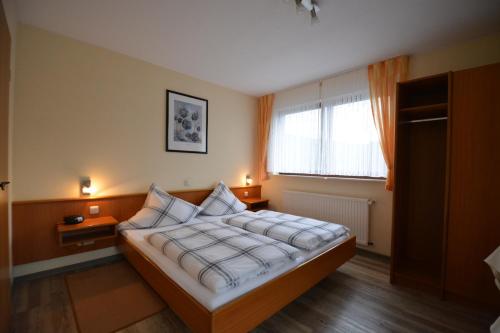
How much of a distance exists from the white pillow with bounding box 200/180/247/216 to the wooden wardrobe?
7.13 ft

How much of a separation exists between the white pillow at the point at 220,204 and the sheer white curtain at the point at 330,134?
116 cm

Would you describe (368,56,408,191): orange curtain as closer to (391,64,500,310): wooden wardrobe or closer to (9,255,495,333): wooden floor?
(391,64,500,310): wooden wardrobe

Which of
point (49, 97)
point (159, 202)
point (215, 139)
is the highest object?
point (49, 97)

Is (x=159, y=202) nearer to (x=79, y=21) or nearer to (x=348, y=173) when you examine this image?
(x=79, y=21)

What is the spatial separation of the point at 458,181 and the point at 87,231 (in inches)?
157

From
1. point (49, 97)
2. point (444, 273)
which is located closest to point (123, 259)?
point (49, 97)

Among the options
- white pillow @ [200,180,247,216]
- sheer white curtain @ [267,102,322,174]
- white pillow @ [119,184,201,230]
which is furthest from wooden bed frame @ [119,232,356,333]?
sheer white curtain @ [267,102,322,174]

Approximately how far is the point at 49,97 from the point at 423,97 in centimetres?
434

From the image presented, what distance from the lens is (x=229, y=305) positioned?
4.66 ft

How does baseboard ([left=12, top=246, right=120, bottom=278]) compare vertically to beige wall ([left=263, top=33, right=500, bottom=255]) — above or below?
below

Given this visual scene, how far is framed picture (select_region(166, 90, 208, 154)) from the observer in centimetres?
340

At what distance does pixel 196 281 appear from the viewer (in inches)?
63.1

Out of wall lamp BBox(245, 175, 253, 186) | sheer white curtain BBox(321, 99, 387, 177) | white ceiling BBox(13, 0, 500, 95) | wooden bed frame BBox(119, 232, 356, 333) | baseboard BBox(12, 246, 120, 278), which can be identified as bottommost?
baseboard BBox(12, 246, 120, 278)

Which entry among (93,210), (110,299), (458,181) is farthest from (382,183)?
(93,210)
